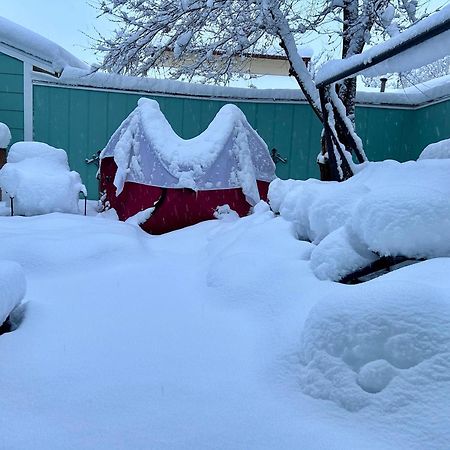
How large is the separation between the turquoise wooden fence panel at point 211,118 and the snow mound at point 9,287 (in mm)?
5702

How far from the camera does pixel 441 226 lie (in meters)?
2.05

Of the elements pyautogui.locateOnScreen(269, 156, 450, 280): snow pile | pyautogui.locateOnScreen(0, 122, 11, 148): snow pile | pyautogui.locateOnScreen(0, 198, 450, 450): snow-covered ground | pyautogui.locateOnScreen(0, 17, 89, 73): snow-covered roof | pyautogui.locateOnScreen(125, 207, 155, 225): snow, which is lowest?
pyautogui.locateOnScreen(125, 207, 155, 225): snow

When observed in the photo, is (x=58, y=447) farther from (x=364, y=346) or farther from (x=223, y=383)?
(x=364, y=346)

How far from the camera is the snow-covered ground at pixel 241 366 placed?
130 centimetres

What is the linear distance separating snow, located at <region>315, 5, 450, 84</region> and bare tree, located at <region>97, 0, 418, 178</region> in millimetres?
3000

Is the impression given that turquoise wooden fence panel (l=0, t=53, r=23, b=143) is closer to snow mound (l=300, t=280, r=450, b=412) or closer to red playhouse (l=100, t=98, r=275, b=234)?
red playhouse (l=100, t=98, r=275, b=234)

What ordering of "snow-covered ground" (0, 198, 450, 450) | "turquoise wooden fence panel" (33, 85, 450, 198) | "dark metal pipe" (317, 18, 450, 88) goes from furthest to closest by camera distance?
"turquoise wooden fence panel" (33, 85, 450, 198), "dark metal pipe" (317, 18, 450, 88), "snow-covered ground" (0, 198, 450, 450)

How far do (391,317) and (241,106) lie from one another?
277 inches

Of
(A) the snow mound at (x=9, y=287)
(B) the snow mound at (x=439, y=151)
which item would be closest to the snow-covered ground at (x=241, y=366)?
(A) the snow mound at (x=9, y=287)

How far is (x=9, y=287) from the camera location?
81.7 inches

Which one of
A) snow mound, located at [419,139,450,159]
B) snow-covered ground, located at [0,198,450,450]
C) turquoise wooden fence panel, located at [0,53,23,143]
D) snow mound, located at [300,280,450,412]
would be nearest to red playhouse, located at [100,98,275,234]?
snow mound, located at [419,139,450,159]

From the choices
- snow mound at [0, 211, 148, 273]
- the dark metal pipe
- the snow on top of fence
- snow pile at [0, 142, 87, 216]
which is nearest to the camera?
the dark metal pipe

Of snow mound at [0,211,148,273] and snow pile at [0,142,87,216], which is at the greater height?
snow pile at [0,142,87,216]

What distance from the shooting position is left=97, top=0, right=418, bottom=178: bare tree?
6445mm
